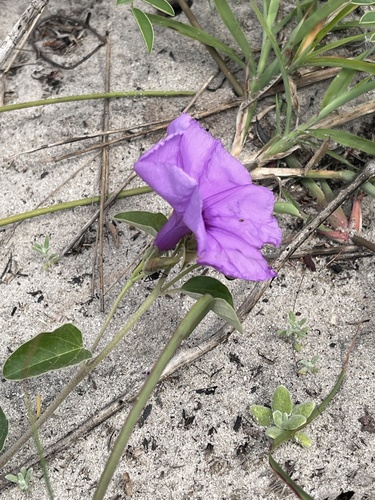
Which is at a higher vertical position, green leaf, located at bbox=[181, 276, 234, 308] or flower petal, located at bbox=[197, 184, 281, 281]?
flower petal, located at bbox=[197, 184, 281, 281]

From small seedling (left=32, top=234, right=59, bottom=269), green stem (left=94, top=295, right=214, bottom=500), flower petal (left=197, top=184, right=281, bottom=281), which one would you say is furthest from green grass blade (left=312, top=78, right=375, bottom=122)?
green stem (left=94, top=295, right=214, bottom=500)

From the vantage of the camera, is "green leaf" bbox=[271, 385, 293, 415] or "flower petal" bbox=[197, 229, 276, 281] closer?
"flower petal" bbox=[197, 229, 276, 281]

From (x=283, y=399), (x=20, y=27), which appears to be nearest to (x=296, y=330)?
(x=283, y=399)

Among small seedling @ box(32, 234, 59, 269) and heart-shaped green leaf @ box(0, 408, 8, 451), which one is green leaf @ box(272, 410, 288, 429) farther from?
small seedling @ box(32, 234, 59, 269)

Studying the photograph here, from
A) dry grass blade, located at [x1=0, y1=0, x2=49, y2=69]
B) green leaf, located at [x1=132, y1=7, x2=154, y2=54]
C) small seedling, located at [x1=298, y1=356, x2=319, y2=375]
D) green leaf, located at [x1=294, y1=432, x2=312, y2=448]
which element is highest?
dry grass blade, located at [x1=0, y1=0, x2=49, y2=69]

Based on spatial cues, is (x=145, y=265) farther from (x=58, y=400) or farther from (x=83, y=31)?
(x=83, y=31)

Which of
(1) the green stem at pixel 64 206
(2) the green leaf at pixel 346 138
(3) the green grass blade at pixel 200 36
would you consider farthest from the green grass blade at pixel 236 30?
(1) the green stem at pixel 64 206

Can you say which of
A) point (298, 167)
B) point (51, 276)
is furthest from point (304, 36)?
point (51, 276)
